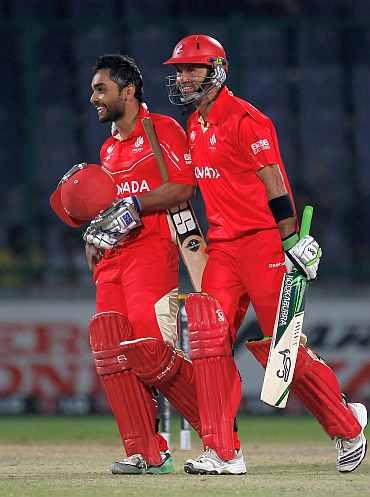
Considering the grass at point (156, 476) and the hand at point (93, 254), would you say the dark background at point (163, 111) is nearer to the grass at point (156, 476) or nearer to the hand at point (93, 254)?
the grass at point (156, 476)

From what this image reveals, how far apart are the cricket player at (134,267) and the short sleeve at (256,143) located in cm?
45

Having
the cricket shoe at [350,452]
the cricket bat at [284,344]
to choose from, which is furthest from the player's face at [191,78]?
the cricket shoe at [350,452]

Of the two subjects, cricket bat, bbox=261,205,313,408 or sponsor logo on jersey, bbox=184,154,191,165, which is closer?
cricket bat, bbox=261,205,313,408

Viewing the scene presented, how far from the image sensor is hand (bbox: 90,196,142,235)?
6402mm

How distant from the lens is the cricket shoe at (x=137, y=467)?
255 inches

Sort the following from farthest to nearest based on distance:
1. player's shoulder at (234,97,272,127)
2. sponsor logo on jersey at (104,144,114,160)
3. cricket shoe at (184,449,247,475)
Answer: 1. sponsor logo on jersey at (104,144,114,160)
2. player's shoulder at (234,97,272,127)
3. cricket shoe at (184,449,247,475)

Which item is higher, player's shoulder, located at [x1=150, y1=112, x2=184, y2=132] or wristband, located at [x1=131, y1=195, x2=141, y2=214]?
player's shoulder, located at [x1=150, y1=112, x2=184, y2=132]

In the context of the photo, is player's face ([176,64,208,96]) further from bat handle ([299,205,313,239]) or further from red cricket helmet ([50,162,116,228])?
bat handle ([299,205,313,239])

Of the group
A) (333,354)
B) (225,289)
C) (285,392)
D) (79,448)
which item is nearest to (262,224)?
(225,289)

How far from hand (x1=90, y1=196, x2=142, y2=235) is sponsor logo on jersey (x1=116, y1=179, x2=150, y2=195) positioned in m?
0.14

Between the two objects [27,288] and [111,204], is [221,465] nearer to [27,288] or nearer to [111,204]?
[111,204]

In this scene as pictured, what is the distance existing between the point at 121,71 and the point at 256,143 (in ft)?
2.90

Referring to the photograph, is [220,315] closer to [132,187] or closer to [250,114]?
[132,187]

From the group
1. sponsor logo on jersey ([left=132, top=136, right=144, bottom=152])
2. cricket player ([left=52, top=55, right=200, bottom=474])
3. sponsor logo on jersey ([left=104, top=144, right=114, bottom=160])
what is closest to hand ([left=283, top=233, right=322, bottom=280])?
cricket player ([left=52, top=55, right=200, bottom=474])
